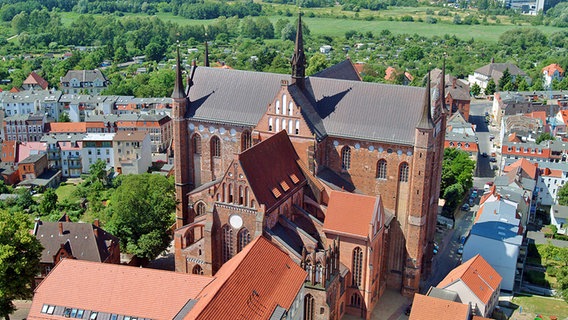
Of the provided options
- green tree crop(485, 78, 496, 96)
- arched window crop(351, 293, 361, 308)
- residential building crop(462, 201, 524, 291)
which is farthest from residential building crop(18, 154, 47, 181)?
green tree crop(485, 78, 496, 96)

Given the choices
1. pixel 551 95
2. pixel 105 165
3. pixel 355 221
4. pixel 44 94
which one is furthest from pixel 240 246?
pixel 551 95

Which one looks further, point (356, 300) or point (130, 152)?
point (130, 152)

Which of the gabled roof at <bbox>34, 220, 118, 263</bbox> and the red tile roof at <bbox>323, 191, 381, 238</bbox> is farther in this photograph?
the gabled roof at <bbox>34, 220, 118, 263</bbox>

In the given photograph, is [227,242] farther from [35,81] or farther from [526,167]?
[35,81]

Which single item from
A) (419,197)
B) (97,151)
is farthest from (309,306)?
(97,151)

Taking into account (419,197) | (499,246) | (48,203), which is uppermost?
(419,197)

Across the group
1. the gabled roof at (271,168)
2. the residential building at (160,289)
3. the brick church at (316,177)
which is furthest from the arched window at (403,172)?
the residential building at (160,289)

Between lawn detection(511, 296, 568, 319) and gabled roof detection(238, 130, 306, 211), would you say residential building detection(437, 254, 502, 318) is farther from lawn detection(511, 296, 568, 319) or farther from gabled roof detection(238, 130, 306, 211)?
gabled roof detection(238, 130, 306, 211)
